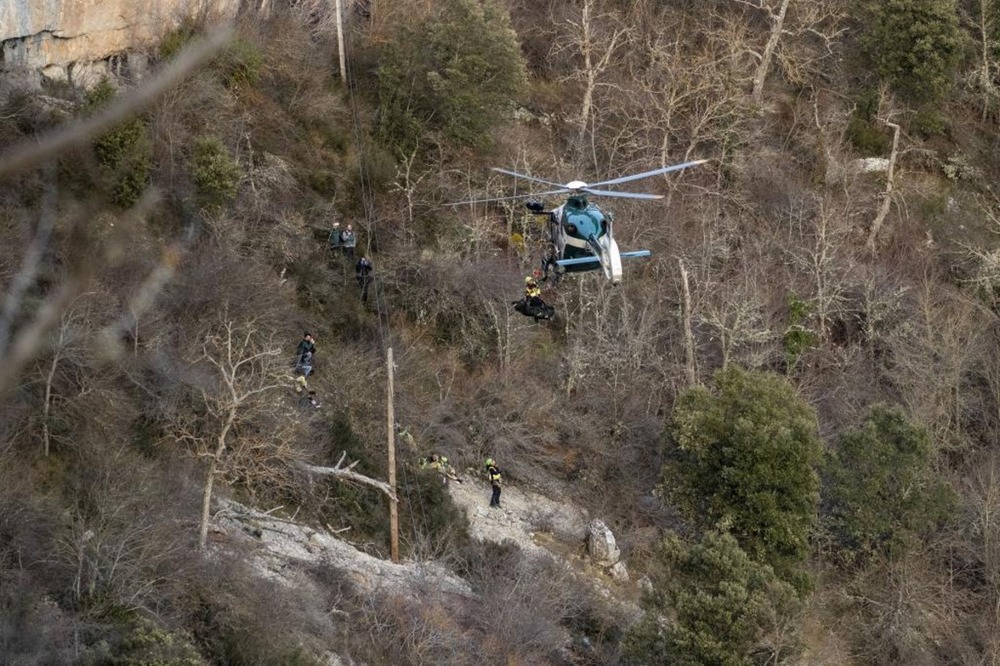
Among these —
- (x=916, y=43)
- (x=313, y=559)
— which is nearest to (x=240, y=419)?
(x=313, y=559)

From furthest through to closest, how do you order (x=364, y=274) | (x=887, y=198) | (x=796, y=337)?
(x=887, y=198) → (x=796, y=337) → (x=364, y=274)

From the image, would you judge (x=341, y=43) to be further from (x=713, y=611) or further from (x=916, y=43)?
(x=713, y=611)

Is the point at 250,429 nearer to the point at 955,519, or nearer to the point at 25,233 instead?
the point at 25,233

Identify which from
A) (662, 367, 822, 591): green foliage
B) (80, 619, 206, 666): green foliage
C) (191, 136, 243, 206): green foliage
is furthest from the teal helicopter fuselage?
(191, 136, 243, 206): green foliage

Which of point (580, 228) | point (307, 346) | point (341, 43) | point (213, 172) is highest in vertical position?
point (341, 43)

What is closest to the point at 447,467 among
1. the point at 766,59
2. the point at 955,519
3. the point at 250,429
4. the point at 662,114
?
the point at 250,429
